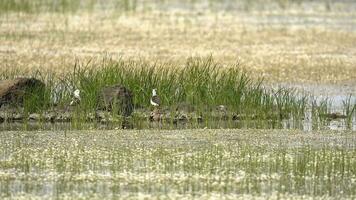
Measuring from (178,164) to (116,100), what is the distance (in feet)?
11.3

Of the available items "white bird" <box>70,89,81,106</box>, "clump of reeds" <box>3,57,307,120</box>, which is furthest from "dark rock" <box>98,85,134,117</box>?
"white bird" <box>70,89,81,106</box>

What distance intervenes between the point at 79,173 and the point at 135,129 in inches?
141

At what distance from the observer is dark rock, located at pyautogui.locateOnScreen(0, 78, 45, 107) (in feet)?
54.4

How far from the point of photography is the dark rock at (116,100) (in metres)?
16.3

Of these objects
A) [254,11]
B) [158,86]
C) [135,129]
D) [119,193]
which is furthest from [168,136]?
[254,11]

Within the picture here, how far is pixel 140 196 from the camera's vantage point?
11352 mm

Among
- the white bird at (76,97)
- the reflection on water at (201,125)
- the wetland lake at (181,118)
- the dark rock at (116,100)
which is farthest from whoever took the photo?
the white bird at (76,97)

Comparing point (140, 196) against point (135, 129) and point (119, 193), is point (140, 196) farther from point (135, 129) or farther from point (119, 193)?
point (135, 129)

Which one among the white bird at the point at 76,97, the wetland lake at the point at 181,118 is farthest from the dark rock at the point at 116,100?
the white bird at the point at 76,97

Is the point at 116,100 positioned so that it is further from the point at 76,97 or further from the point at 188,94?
the point at 188,94

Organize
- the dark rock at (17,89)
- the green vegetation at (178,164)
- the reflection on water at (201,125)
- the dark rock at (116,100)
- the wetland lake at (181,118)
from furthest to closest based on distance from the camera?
the dark rock at (17,89), the dark rock at (116,100), the reflection on water at (201,125), the wetland lake at (181,118), the green vegetation at (178,164)

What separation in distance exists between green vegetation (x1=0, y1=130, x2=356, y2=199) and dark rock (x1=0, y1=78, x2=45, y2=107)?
1457 mm

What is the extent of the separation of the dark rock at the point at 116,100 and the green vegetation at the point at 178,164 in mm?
995

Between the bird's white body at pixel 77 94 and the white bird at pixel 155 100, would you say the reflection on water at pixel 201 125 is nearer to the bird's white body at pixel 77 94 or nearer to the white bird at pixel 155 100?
the white bird at pixel 155 100
